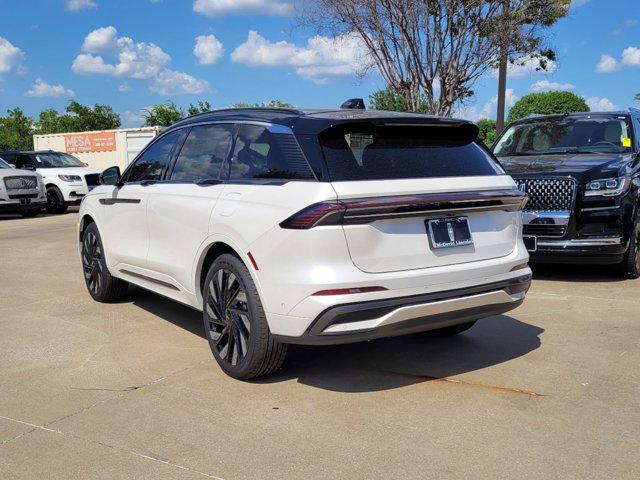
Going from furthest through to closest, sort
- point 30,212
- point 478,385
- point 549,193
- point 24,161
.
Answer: point 24,161
point 30,212
point 549,193
point 478,385

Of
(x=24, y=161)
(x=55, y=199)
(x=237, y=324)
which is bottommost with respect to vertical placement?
(x=55, y=199)

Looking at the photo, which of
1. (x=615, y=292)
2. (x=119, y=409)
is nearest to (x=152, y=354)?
(x=119, y=409)

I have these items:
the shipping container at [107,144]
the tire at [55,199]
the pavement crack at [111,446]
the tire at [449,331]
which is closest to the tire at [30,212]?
the tire at [55,199]

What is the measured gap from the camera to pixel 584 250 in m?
7.48

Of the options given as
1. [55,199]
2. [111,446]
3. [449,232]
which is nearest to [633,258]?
[449,232]

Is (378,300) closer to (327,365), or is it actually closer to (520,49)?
(327,365)

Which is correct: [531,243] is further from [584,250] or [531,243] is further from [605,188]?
[605,188]

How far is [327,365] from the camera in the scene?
16.1 feet

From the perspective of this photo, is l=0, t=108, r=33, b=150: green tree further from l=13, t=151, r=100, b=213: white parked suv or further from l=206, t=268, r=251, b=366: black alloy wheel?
l=206, t=268, r=251, b=366: black alloy wheel

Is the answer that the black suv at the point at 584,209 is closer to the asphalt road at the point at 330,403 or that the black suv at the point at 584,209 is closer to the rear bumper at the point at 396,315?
the asphalt road at the point at 330,403

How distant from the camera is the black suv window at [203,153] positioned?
498 cm

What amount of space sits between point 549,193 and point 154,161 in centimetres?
420

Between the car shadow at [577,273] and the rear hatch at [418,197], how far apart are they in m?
3.67

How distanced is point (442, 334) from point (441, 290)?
1436 mm
